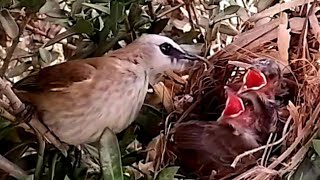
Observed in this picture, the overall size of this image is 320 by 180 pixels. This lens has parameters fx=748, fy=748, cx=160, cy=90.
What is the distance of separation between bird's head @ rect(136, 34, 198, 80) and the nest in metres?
0.03

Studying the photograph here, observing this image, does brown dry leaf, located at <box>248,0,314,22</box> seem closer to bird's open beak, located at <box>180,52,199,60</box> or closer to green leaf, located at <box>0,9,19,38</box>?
bird's open beak, located at <box>180,52,199,60</box>

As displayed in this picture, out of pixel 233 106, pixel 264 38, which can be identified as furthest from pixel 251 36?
pixel 233 106

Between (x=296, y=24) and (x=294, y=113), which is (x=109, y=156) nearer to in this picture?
(x=294, y=113)

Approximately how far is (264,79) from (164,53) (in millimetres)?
169

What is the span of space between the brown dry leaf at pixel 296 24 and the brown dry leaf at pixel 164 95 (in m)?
0.21

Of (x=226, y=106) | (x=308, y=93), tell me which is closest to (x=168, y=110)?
(x=226, y=106)

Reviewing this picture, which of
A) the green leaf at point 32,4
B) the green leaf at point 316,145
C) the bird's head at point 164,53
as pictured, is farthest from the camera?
the bird's head at point 164,53

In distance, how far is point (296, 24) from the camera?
1.08 metres

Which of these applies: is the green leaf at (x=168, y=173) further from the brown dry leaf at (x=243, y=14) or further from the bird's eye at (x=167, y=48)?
the brown dry leaf at (x=243, y=14)

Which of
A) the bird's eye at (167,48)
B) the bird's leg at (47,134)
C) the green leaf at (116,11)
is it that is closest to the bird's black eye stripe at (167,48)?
the bird's eye at (167,48)

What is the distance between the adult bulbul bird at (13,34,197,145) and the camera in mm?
1026

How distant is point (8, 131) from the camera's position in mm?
1044

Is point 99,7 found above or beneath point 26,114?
above

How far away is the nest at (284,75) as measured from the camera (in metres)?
0.94
